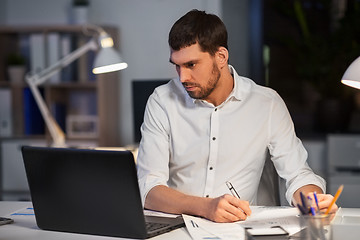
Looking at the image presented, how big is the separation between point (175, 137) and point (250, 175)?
0.30 meters

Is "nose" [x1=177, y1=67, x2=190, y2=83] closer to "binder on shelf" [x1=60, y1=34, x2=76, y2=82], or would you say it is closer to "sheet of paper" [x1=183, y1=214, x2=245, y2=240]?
"sheet of paper" [x1=183, y1=214, x2=245, y2=240]

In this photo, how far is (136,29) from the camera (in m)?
4.28

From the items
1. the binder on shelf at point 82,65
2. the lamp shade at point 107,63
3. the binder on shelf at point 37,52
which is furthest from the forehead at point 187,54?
the binder on shelf at point 37,52

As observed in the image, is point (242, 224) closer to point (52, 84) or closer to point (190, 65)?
point (190, 65)

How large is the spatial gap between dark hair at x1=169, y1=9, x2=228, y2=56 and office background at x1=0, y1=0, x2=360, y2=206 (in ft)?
6.52

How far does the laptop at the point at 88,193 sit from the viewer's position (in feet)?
4.67

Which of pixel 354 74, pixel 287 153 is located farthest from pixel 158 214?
pixel 354 74

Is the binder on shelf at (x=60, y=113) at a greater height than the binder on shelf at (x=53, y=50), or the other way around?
the binder on shelf at (x=53, y=50)

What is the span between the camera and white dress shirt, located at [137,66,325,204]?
206 centimetres

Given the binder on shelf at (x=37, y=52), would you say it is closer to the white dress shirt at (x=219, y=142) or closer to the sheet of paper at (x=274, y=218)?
the white dress shirt at (x=219, y=142)

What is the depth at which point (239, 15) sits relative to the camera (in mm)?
3992

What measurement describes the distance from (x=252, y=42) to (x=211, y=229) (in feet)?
9.61

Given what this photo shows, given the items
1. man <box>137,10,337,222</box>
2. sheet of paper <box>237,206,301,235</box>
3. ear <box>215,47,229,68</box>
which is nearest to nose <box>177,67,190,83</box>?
man <box>137,10,337,222</box>

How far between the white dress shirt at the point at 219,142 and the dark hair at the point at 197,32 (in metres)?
0.21
